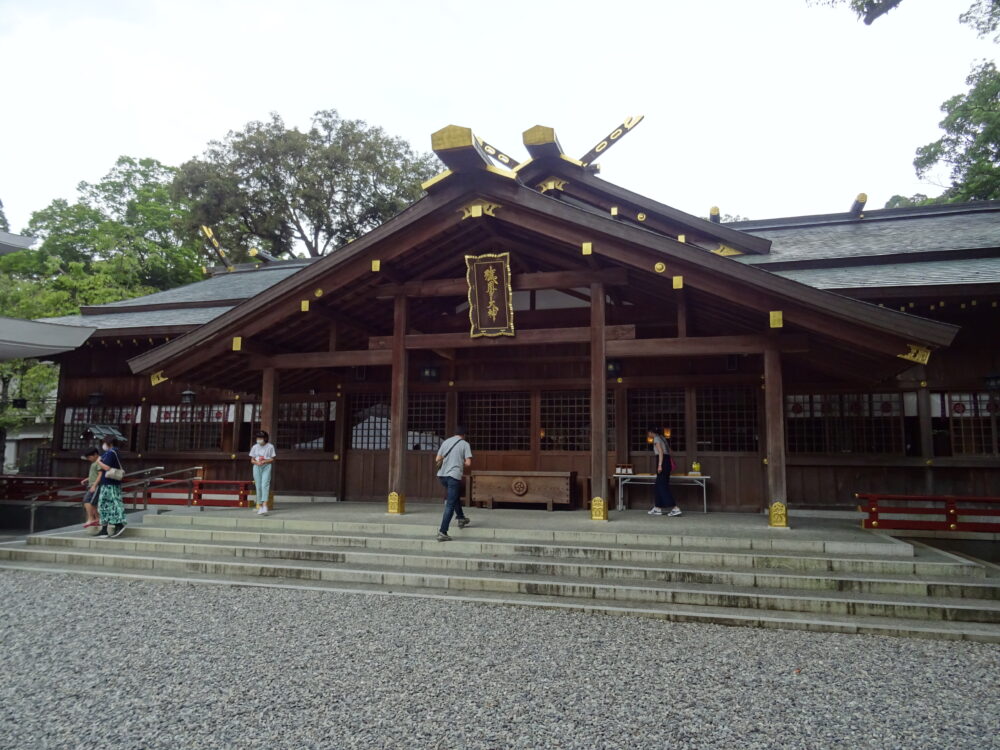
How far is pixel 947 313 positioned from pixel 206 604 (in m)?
11.7

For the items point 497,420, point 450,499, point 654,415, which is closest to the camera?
point 450,499

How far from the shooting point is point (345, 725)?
3527 mm

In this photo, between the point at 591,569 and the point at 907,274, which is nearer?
the point at 591,569

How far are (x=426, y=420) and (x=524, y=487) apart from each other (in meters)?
2.94

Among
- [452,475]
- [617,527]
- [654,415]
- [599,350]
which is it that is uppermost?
[599,350]

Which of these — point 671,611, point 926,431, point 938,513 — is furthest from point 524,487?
point 926,431

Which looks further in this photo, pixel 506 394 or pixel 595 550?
pixel 506 394

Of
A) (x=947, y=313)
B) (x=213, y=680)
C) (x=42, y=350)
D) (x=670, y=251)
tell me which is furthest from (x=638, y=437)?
(x=42, y=350)

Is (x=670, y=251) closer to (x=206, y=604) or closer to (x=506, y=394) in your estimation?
(x=506, y=394)

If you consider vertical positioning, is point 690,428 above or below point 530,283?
below

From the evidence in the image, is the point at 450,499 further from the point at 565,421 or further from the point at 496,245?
the point at 496,245

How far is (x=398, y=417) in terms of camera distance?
9.68m

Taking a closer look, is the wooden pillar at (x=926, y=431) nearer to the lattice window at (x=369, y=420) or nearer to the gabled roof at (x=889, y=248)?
the gabled roof at (x=889, y=248)

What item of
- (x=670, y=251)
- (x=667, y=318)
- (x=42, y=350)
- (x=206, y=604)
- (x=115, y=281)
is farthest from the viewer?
(x=115, y=281)
